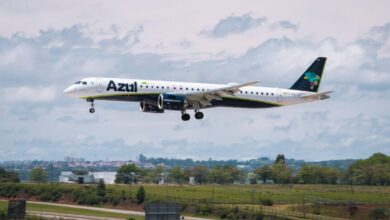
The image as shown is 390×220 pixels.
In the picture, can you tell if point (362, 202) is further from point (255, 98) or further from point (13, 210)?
point (13, 210)

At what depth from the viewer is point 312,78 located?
113 m

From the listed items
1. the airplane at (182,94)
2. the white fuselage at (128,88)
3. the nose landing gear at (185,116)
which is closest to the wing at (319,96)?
the airplane at (182,94)

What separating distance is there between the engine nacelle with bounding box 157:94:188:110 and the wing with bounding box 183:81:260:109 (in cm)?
87

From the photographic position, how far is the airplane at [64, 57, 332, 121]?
96.1 metres

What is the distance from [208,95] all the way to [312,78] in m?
20.9

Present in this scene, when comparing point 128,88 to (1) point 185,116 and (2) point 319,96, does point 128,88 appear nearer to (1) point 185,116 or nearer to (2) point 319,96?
(1) point 185,116

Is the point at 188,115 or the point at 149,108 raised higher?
the point at 149,108

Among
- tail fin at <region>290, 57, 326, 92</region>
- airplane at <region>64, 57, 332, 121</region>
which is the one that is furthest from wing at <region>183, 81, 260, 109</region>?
tail fin at <region>290, 57, 326, 92</region>

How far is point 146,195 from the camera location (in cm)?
13688

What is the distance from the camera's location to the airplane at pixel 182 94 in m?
96.1

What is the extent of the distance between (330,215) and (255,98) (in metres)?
25.6

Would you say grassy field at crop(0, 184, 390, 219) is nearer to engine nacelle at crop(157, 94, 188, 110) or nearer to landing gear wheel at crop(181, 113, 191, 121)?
landing gear wheel at crop(181, 113, 191, 121)

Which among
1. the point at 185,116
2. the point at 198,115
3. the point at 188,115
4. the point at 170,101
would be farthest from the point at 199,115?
the point at 170,101

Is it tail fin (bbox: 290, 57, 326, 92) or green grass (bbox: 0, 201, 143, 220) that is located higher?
tail fin (bbox: 290, 57, 326, 92)
